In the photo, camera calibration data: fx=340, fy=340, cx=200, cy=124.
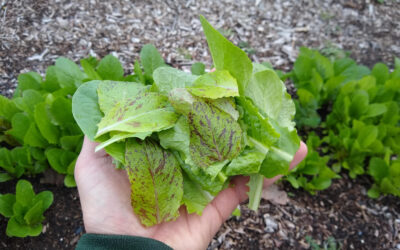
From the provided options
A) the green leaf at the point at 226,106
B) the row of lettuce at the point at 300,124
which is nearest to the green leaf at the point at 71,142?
the row of lettuce at the point at 300,124

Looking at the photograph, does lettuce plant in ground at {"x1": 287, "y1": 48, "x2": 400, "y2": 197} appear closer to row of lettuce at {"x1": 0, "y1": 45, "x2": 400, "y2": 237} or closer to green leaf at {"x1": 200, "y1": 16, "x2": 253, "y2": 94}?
row of lettuce at {"x1": 0, "y1": 45, "x2": 400, "y2": 237}

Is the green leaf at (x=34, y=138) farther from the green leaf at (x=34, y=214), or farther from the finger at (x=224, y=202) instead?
the finger at (x=224, y=202)

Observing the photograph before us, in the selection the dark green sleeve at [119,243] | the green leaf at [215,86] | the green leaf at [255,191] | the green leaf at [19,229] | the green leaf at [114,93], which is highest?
the green leaf at [215,86]

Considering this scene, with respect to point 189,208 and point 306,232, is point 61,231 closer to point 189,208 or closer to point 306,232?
point 189,208

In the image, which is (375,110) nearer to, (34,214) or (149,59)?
(149,59)

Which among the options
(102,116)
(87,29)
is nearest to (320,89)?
(102,116)

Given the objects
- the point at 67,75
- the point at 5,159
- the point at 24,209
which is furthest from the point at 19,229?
the point at 67,75
